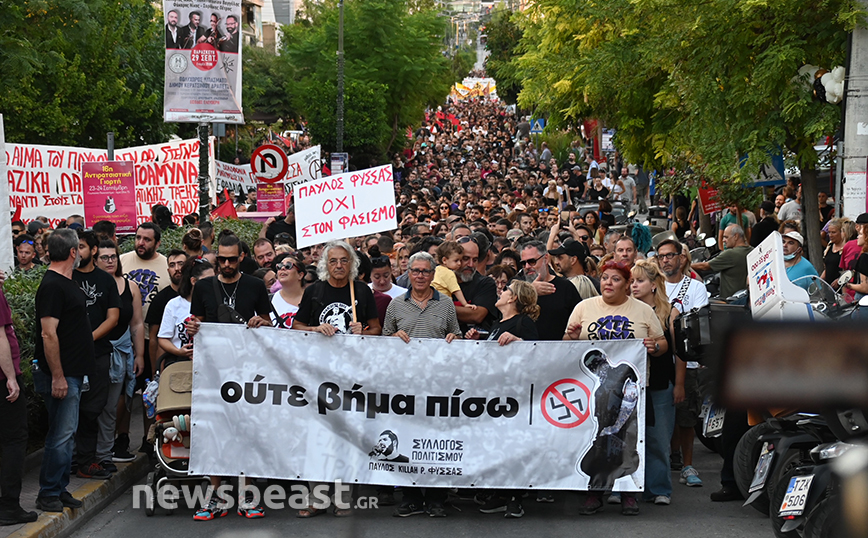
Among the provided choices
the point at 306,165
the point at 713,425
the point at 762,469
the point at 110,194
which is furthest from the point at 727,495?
the point at 306,165

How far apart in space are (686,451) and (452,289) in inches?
87.4

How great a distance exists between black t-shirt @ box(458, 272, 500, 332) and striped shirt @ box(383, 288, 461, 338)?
3.07 feet

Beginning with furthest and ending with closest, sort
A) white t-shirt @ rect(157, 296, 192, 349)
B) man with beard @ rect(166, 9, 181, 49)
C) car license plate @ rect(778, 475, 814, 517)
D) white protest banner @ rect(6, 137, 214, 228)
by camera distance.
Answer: man with beard @ rect(166, 9, 181, 49) < white protest banner @ rect(6, 137, 214, 228) < white t-shirt @ rect(157, 296, 192, 349) < car license plate @ rect(778, 475, 814, 517)

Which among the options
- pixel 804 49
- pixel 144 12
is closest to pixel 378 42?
pixel 144 12

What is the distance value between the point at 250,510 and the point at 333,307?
1.51 m

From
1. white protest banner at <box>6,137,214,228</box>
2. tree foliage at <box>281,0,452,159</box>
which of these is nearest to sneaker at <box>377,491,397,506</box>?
white protest banner at <box>6,137,214,228</box>

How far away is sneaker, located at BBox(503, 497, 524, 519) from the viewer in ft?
24.1

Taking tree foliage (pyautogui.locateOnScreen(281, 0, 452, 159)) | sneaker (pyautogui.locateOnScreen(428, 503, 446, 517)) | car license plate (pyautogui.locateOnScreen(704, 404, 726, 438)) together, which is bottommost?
sneaker (pyautogui.locateOnScreen(428, 503, 446, 517))

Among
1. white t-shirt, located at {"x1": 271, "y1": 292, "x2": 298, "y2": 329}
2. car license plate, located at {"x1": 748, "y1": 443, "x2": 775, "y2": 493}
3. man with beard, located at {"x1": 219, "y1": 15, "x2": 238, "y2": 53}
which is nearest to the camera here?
car license plate, located at {"x1": 748, "y1": 443, "x2": 775, "y2": 493}

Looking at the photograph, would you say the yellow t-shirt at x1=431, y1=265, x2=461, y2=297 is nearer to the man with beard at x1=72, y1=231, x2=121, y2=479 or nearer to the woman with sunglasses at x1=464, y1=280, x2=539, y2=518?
the woman with sunglasses at x1=464, y1=280, x2=539, y2=518

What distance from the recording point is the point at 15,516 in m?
6.61

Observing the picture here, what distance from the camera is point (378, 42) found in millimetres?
46750

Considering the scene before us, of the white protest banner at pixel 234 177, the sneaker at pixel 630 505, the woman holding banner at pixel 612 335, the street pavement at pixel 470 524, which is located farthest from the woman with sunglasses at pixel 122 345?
→ the white protest banner at pixel 234 177

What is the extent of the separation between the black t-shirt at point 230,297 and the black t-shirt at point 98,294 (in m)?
0.71
